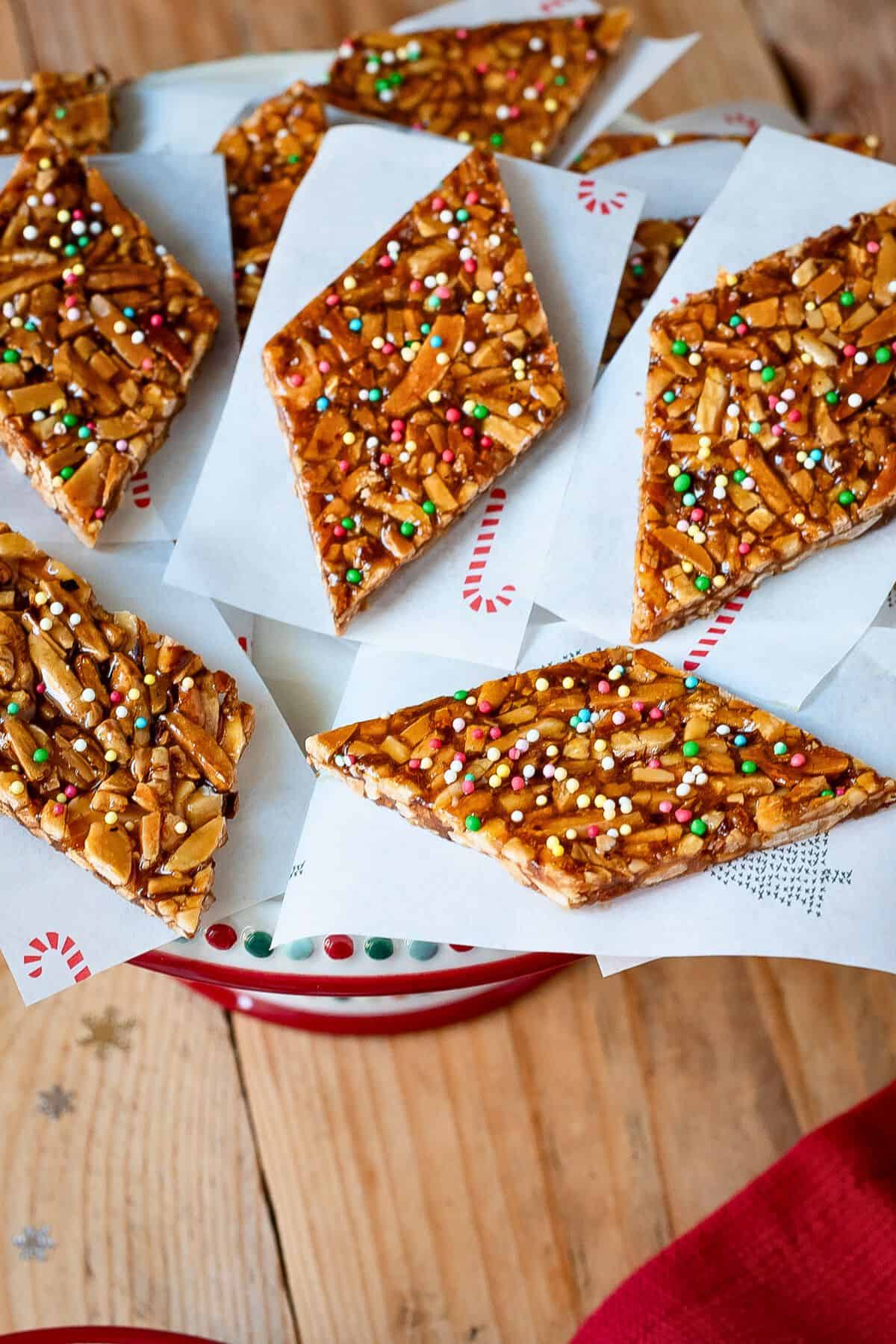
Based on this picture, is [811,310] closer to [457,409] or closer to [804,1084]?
[457,409]

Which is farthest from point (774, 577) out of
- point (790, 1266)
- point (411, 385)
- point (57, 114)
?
point (57, 114)

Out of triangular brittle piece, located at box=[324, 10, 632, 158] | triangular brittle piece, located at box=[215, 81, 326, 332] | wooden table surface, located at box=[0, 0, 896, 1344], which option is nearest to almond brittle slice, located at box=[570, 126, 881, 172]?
triangular brittle piece, located at box=[324, 10, 632, 158]

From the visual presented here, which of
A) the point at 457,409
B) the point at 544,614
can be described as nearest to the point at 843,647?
the point at 544,614

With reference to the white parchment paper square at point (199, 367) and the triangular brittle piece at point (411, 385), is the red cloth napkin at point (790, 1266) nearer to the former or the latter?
the triangular brittle piece at point (411, 385)

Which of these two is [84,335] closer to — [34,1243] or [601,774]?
[601,774]

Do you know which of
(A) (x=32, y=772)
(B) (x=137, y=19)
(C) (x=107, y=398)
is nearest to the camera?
(A) (x=32, y=772)

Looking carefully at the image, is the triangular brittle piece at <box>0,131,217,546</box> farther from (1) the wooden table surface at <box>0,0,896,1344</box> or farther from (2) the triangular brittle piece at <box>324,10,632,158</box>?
(1) the wooden table surface at <box>0,0,896,1344</box>
